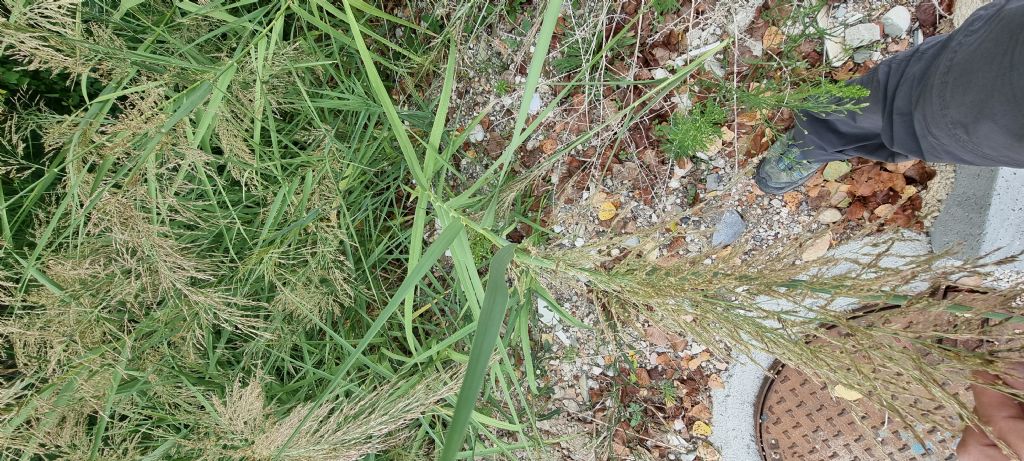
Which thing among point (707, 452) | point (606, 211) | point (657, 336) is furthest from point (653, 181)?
point (707, 452)

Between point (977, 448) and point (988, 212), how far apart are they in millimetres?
706

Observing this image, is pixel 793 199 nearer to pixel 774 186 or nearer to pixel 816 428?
pixel 774 186

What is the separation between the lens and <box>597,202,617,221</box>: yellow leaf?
2.16m

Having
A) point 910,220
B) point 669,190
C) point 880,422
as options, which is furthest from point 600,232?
point 880,422

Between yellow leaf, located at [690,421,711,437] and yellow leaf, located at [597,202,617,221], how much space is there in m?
0.89

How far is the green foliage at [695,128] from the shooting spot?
1932 millimetres

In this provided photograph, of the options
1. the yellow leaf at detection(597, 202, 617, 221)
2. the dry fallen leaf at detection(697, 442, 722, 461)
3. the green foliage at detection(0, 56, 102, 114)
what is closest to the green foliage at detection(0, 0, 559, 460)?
the green foliage at detection(0, 56, 102, 114)

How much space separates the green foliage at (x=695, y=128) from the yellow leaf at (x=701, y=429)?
106cm

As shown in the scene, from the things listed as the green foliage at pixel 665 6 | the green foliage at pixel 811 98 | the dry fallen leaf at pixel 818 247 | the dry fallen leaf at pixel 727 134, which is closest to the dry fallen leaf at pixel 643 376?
the dry fallen leaf at pixel 818 247

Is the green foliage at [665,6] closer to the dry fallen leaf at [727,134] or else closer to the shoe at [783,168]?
the dry fallen leaf at [727,134]

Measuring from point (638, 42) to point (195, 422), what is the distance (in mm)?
1903

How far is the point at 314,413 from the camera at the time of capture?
4.48 feet

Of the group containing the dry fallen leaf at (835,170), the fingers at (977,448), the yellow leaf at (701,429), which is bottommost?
the yellow leaf at (701,429)

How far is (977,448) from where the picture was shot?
1.64m
